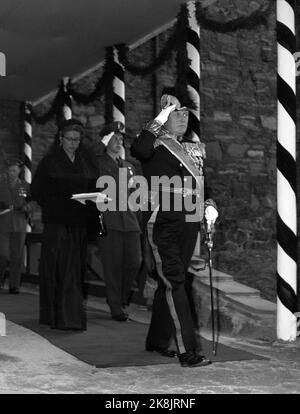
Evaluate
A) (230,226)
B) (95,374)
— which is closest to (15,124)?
(230,226)

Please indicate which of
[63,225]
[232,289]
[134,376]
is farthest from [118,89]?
[134,376]

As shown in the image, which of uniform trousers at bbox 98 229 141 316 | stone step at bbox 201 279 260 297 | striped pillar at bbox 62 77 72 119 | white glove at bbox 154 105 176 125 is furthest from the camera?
striped pillar at bbox 62 77 72 119

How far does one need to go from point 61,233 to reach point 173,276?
1.70 meters

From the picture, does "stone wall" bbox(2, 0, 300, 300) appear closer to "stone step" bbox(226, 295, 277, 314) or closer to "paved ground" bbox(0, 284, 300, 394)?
"stone step" bbox(226, 295, 277, 314)

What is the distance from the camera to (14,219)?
28.7 feet

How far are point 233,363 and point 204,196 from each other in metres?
1.03

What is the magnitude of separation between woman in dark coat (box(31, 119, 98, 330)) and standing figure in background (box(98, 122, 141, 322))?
58 cm

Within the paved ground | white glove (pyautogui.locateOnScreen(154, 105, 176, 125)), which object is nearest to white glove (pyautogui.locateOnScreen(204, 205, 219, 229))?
white glove (pyautogui.locateOnScreen(154, 105, 176, 125))

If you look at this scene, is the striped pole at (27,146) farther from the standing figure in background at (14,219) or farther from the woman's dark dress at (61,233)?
the woman's dark dress at (61,233)

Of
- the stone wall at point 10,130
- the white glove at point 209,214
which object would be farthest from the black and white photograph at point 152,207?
the stone wall at point 10,130

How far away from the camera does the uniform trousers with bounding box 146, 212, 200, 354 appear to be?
4.30 metres

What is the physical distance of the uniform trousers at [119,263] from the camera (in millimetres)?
6363
